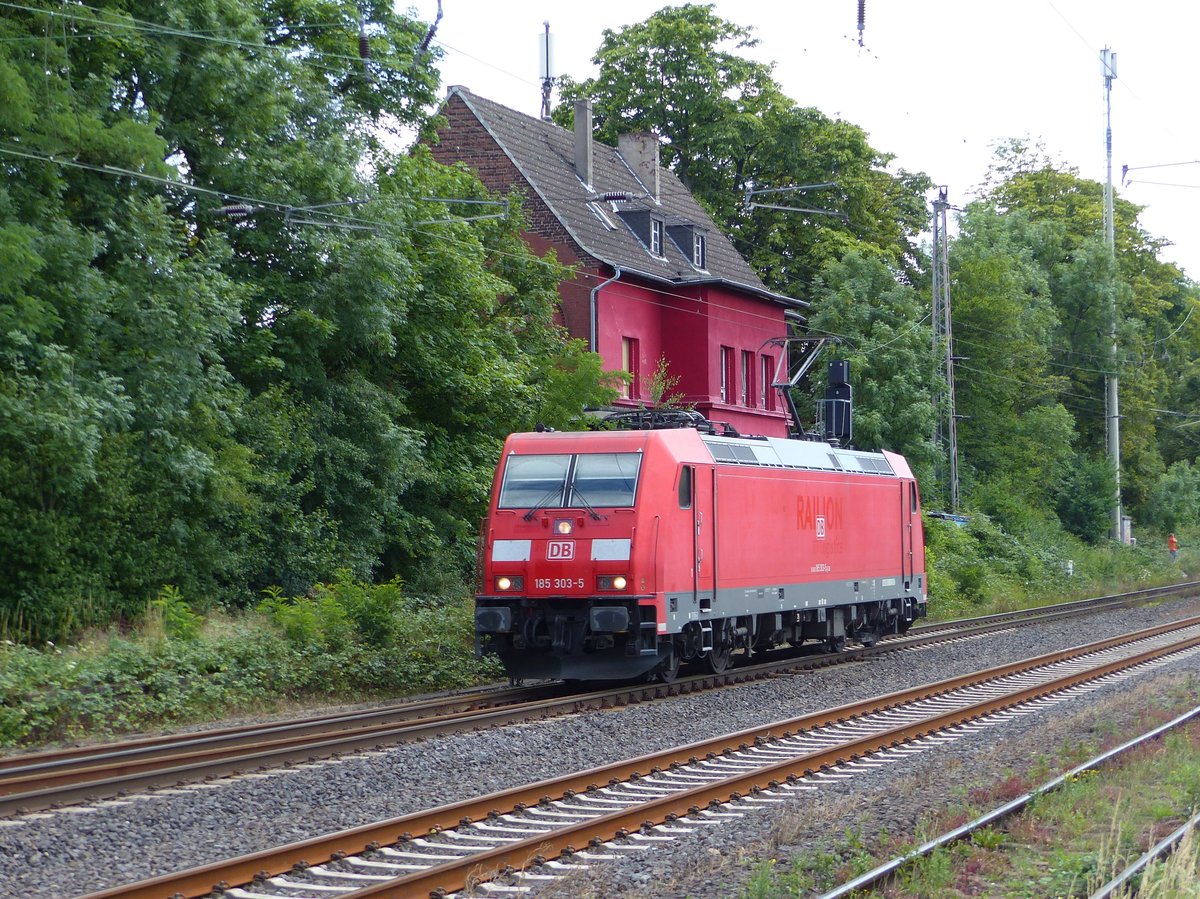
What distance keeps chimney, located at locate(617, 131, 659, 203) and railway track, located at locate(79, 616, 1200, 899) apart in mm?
28248

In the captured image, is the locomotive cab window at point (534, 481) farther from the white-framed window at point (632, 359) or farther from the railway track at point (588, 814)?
the white-framed window at point (632, 359)

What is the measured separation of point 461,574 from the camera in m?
25.1

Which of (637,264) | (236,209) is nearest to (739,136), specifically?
(637,264)

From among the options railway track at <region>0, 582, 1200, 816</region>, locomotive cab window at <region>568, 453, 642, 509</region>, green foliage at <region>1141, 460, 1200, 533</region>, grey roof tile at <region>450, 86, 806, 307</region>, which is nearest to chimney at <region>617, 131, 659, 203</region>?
grey roof tile at <region>450, 86, 806, 307</region>

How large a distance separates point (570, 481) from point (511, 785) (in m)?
6.64

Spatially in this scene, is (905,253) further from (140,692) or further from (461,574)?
(140,692)

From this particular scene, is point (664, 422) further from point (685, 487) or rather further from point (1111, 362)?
point (1111, 362)

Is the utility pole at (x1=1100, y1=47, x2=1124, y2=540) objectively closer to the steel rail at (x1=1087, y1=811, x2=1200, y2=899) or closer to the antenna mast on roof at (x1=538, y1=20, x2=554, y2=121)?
the antenna mast on roof at (x1=538, y1=20, x2=554, y2=121)

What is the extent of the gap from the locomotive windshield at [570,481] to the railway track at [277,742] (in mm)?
2283

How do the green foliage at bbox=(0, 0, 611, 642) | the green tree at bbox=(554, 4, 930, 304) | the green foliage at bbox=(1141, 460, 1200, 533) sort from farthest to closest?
1. the green foliage at bbox=(1141, 460, 1200, 533)
2. the green tree at bbox=(554, 4, 930, 304)
3. the green foliage at bbox=(0, 0, 611, 642)

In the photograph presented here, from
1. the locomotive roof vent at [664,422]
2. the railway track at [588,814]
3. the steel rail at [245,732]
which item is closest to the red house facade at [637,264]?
the locomotive roof vent at [664,422]

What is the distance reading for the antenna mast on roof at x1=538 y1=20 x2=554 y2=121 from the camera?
42344 mm

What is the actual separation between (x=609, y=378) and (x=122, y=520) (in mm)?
11111

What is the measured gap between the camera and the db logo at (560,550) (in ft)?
55.5
